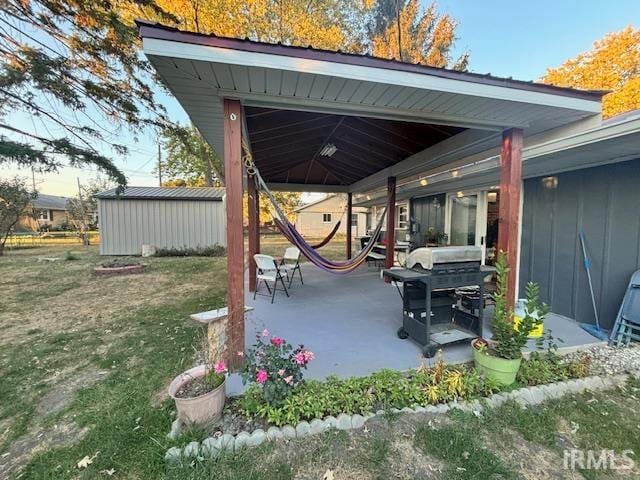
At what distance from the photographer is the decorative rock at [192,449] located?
1584 millimetres

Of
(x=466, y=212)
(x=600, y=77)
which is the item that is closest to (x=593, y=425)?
(x=466, y=212)

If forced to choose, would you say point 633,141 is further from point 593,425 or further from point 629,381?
point 593,425

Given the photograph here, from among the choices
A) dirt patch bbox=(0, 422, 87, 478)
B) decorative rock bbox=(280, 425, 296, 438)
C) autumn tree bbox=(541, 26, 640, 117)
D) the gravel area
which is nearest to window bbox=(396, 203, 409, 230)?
the gravel area

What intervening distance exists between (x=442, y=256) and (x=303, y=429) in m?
1.79

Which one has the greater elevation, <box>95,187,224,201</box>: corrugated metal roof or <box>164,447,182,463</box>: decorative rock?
<box>95,187,224,201</box>: corrugated metal roof

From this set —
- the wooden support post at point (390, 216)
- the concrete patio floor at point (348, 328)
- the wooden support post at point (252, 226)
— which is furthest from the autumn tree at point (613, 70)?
the wooden support post at point (252, 226)

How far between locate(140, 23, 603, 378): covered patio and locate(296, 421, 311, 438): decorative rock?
20.5 inches

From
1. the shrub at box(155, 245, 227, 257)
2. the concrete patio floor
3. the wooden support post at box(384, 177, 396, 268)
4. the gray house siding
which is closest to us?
the concrete patio floor

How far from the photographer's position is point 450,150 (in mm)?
3623

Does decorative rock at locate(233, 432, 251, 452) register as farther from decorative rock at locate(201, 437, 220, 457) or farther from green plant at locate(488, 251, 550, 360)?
green plant at locate(488, 251, 550, 360)

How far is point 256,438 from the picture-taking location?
5.56 ft

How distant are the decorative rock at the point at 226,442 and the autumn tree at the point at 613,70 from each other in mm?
15185

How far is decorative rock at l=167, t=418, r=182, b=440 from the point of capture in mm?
1707

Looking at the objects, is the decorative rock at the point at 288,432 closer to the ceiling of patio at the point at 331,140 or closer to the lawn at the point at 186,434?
the lawn at the point at 186,434
